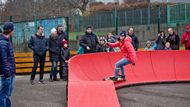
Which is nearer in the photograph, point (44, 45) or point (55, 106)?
point (55, 106)

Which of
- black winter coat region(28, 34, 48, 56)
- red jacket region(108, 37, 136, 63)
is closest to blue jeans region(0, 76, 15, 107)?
red jacket region(108, 37, 136, 63)

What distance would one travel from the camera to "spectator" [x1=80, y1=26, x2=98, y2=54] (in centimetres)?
1686

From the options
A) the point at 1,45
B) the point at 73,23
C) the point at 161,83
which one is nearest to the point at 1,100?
the point at 1,45

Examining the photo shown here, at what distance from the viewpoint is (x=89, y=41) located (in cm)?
1689

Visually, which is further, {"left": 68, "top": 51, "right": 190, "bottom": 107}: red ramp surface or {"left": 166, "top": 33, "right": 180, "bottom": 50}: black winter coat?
{"left": 166, "top": 33, "right": 180, "bottom": 50}: black winter coat

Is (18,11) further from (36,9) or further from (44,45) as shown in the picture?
(44,45)

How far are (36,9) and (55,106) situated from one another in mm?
42191

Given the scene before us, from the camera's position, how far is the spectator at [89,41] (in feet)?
55.3

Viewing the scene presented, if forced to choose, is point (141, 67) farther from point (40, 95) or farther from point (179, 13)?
point (179, 13)

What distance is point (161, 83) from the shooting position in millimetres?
15594

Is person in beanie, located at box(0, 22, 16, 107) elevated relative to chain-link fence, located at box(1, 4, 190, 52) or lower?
lower

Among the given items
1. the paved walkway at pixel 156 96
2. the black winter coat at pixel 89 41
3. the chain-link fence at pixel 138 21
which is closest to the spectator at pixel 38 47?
the black winter coat at pixel 89 41

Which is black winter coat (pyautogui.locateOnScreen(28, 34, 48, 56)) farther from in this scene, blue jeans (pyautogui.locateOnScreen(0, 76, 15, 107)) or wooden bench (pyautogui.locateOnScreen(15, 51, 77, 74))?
blue jeans (pyautogui.locateOnScreen(0, 76, 15, 107))

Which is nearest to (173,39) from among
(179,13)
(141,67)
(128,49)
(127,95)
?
(141,67)
